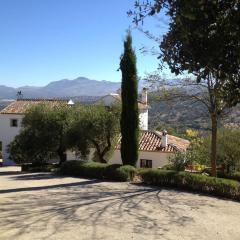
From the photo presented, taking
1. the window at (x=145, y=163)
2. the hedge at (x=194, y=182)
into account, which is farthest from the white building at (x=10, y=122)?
the hedge at (x=194, y=182)

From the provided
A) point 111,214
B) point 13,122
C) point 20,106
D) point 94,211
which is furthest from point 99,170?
point 20,106

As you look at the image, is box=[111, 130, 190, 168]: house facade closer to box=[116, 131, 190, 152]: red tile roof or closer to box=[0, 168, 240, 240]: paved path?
box=[116, 131, 190, 152]: red tile roof

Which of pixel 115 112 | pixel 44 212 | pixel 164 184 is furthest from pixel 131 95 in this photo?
pixel 44 212

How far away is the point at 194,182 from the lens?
20.8 m

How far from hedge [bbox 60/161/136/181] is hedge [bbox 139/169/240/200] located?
0.84m

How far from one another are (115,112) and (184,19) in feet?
77.0

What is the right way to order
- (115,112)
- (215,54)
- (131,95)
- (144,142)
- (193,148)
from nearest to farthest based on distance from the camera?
1. (215,54)
2. (131,95)
3. (115,112)
4. (193,148)
5. (144,142)

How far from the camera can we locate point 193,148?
32125mm

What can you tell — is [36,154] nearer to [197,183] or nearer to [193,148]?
[193,148]

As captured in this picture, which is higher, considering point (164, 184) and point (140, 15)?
point (140, 15)

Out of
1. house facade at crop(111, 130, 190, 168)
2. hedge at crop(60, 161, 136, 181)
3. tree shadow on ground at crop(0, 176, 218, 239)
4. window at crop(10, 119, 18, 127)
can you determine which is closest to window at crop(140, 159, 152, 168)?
house facade at crop(111, 130, 190, 168)

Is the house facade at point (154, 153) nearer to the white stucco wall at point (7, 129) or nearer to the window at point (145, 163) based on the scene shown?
the window at point (145, 163)

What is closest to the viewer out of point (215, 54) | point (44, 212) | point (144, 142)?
point (215, 54)

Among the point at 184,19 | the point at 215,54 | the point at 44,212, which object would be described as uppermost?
the point at 184,19
